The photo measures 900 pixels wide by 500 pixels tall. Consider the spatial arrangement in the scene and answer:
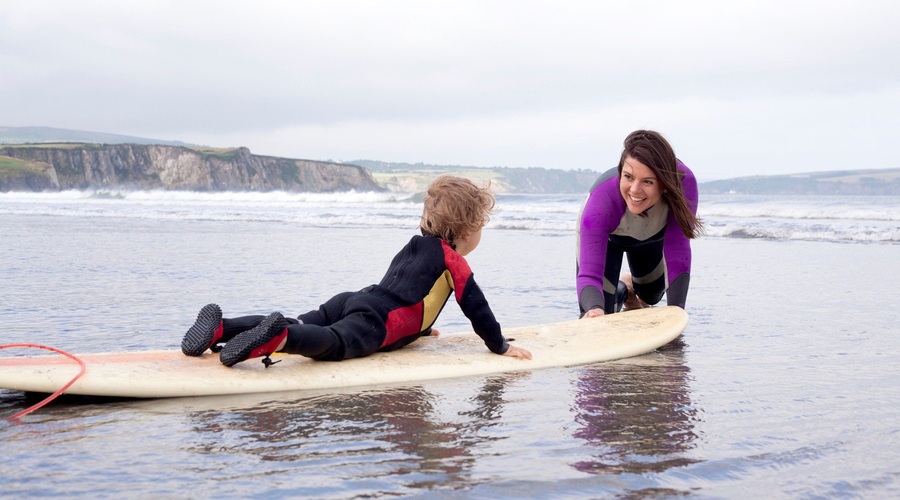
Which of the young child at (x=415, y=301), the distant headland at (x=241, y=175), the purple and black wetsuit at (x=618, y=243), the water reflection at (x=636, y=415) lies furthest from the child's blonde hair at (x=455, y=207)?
the distant headland at (x=241, y=175)

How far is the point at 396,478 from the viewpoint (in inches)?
→ 92.4

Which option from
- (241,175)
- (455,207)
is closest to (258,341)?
(455,207)

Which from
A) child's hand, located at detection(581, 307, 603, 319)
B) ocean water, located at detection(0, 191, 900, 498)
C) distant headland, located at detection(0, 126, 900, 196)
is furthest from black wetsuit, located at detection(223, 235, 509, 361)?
distant headland, located at detection(0, 126, 900, 196)

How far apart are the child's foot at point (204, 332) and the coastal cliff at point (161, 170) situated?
6333 cm

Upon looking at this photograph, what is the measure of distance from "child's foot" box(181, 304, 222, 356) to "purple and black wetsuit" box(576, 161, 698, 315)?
98.6 inches

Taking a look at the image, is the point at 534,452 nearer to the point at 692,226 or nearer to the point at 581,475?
the point at 581,475

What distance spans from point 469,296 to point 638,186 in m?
1.63

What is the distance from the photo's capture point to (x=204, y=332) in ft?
12.0

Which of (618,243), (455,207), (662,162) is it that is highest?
(662,162)

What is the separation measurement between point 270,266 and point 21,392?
6152 millimetres

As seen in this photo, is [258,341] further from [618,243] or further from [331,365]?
[618,243]

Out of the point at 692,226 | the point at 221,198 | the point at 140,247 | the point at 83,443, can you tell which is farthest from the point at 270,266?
the point at 221,198

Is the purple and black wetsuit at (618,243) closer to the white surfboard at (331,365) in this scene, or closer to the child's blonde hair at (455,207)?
the white surfboard at (331,365)

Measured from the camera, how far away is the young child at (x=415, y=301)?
12.3 feet
